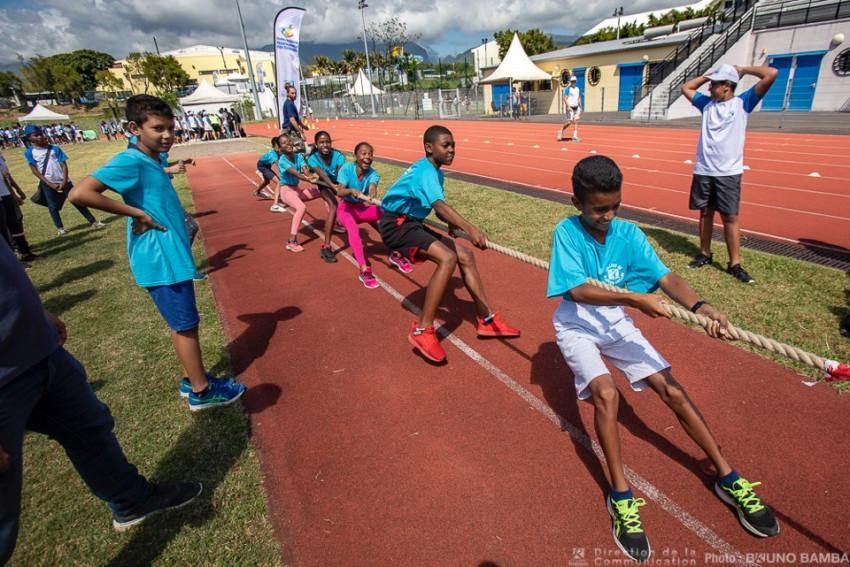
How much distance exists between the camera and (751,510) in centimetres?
240

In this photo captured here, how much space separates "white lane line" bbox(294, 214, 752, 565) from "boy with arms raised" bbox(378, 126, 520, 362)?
1.13 ft

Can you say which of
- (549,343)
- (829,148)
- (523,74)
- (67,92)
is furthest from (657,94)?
(67,92)

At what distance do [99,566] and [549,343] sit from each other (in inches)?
145

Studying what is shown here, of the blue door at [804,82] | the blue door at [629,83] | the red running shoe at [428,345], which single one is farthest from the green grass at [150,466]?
the blue door at [629,83]

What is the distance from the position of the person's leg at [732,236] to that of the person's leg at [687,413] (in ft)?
11.7

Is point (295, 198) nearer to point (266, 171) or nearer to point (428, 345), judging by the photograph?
point (266, 171)

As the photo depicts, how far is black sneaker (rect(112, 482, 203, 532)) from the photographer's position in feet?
8.51

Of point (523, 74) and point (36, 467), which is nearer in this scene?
point (36, 467)

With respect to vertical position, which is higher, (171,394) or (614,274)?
(614,274)

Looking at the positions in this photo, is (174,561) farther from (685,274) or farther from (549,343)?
(685,274)

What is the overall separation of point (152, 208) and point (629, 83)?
3384cm

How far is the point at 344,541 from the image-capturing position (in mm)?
2518

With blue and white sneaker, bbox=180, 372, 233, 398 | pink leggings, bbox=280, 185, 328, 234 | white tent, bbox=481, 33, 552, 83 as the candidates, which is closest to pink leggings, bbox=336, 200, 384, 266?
pink leggings, bbox=280, 185, 328, 234

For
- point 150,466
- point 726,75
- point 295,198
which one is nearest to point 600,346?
point 150,466
